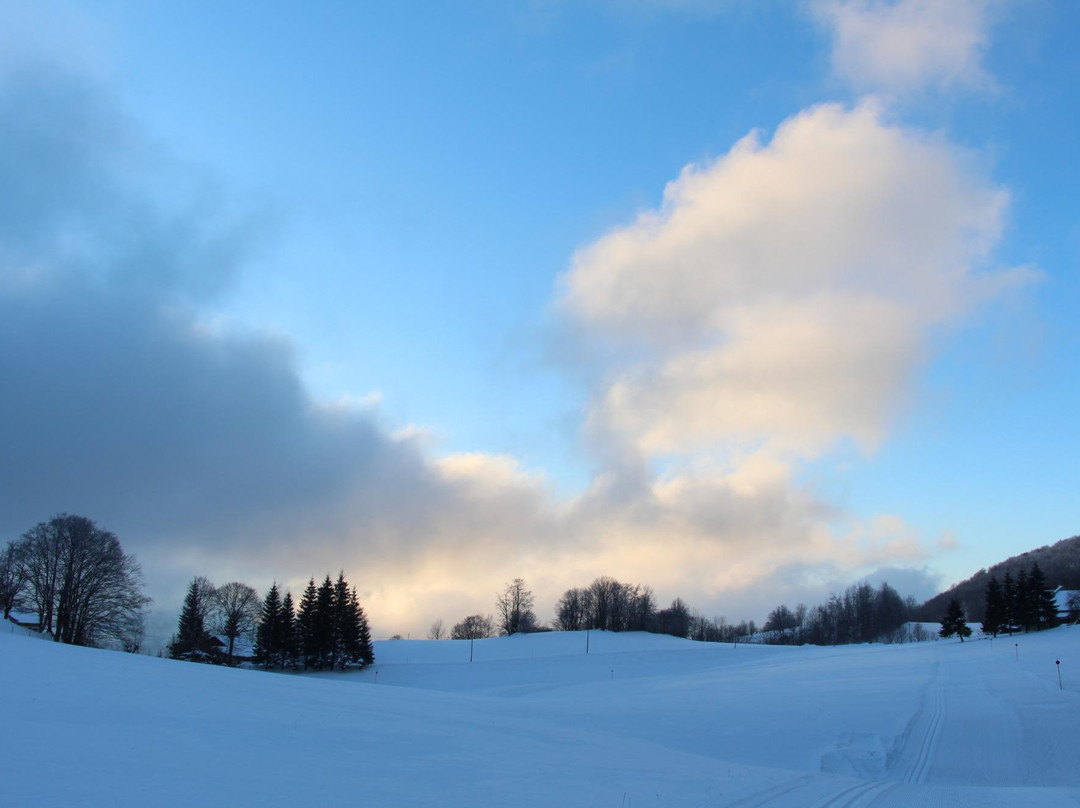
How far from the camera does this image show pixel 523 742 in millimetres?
20625

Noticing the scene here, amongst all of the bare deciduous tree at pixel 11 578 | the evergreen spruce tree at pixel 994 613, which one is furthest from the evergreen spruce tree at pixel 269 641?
the evergreen spruce tree at pixel 994 613

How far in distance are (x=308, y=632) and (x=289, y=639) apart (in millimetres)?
2125

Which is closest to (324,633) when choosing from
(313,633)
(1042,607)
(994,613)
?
(313,633)

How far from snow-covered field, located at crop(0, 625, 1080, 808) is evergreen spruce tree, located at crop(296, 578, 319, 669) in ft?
132

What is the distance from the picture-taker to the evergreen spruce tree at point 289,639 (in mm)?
71625

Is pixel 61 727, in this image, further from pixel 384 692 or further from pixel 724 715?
pixel 724 715

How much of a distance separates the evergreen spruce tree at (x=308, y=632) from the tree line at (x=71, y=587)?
51.0 feet

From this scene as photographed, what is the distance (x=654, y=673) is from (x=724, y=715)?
Result: 42.1 m

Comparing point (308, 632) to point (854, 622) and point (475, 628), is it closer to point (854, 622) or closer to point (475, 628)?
point (475, 628)

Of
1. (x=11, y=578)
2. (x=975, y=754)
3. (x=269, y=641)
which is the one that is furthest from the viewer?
(x=269, y=641)

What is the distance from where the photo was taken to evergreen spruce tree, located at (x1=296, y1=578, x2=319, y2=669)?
234 feet

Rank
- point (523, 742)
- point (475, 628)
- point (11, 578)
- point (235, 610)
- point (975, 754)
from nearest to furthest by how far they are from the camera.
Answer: point (523, 742) → point (975, 754) → point (11, 578) → point (235, 610) → point (475, 628)

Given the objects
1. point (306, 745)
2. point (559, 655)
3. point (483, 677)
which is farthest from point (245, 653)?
point (306, 745)

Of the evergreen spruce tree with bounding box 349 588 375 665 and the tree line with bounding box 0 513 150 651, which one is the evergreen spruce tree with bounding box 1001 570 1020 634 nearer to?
the evergreen spruce tree with bounding box 349 588 375 665
